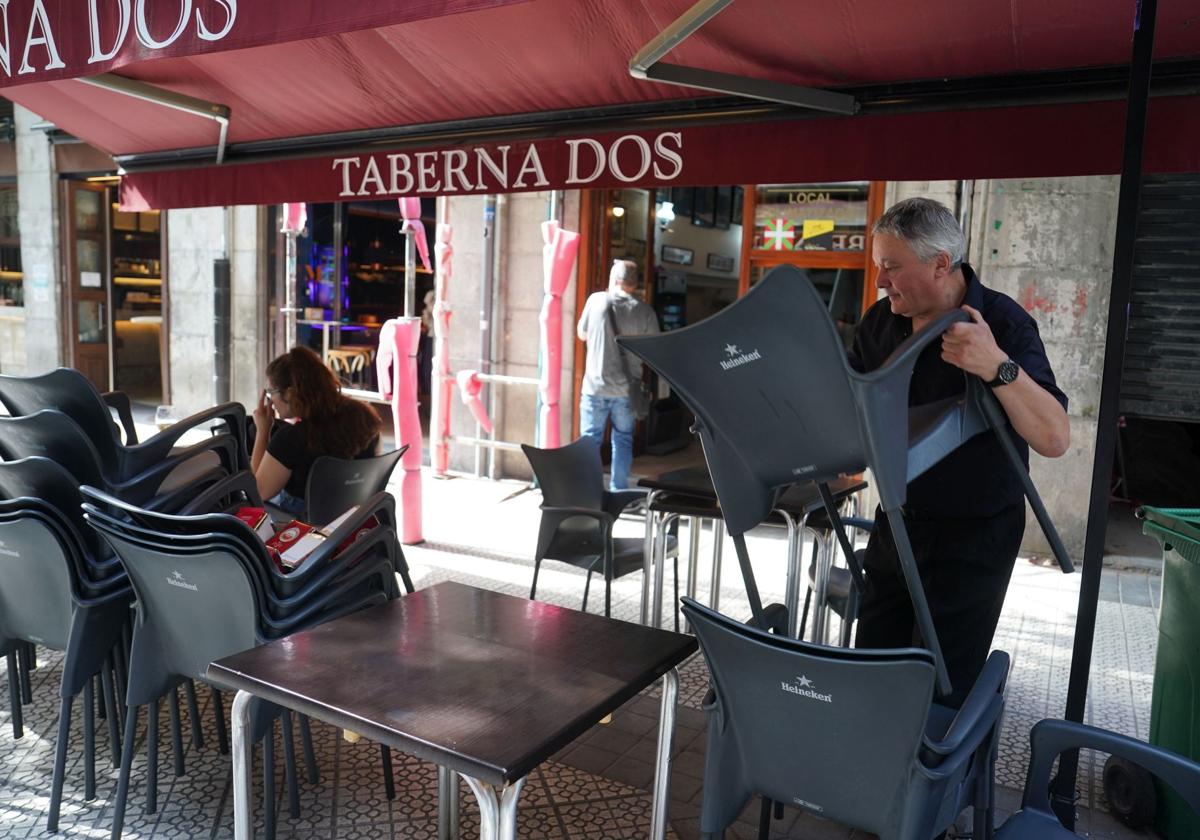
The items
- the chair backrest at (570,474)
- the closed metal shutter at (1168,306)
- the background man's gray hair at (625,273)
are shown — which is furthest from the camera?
the background man's gray hair at (625,273)

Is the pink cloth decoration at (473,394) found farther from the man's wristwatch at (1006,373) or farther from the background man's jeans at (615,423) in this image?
the man's wristwatch at (1006,373)

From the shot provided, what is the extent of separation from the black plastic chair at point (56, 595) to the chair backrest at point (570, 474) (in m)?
2.02

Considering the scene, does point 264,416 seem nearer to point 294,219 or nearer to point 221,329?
point 294,219

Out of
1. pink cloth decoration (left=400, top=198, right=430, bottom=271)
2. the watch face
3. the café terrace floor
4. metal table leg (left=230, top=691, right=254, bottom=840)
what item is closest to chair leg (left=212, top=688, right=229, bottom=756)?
the café terrace floor

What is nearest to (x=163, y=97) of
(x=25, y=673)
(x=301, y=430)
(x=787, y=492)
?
(x=301, y=430)

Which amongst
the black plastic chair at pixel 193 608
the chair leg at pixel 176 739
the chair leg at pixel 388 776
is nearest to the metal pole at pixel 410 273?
the chair leg at pixel 176 739

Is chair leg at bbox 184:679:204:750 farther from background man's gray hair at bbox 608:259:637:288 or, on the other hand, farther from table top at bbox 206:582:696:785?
background man's gray hair at bbox 608:259:637:288

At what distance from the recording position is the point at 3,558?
2.85 metres

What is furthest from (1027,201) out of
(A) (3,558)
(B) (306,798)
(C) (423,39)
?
(A) (3,558)

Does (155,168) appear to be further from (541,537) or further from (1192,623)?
(1192,623)

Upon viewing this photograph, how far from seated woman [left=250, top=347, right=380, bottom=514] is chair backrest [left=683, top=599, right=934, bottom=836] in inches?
111

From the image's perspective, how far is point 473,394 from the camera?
26.0 ft

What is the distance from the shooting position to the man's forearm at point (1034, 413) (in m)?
1.97

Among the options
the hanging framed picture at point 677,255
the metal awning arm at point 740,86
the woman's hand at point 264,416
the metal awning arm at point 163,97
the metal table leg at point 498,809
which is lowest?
the metal table leg at point 498,809
